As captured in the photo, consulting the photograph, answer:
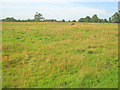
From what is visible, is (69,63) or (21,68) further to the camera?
(69,63)

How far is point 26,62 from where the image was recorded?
5793 millimetres

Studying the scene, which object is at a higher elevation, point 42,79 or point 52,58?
point 52,58

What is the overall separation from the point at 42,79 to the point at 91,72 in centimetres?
217

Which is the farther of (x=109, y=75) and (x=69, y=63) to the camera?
(x=69, y=63)

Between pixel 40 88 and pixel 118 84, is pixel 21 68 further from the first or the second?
pixel 118 84

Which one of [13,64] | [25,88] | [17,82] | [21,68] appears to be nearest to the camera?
[25,88]

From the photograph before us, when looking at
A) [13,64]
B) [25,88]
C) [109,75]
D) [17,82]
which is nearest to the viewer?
[25,88]

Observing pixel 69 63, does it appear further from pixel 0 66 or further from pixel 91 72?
pixel 0 66

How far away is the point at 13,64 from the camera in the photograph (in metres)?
5.52

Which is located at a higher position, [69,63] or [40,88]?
[69,63]

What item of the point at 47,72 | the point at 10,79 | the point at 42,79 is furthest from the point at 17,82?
the point at 47,72

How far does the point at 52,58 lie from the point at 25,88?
8.83 ft

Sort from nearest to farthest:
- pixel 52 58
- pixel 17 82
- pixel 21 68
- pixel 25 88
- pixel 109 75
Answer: pixel 25 88 → pixel 17 82 → pixel 109 75 → pixel 21 68 → pixel 52 58

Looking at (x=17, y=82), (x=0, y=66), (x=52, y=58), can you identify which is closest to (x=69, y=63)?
(x=52, y=58)
